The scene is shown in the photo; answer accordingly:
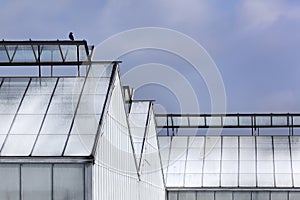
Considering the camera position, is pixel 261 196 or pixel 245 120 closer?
pixel 261 196

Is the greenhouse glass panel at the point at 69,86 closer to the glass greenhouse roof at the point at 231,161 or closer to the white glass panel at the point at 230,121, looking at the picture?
the glass greenhouse roof at the point at 231,161

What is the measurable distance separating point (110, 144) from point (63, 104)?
278cm

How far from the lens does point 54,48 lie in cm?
3691

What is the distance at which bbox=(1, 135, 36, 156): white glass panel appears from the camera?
27719mm

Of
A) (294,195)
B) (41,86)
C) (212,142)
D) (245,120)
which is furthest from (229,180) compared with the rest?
(41,86)

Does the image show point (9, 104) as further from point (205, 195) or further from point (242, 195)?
point (242, 195)

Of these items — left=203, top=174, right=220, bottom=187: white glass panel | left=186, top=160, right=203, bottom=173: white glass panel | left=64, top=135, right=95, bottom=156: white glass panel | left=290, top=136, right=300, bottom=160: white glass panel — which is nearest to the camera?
left=64, top=135, right=95, bottom=156: white glass panel

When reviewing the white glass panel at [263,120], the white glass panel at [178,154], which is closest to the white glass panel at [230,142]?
the white glass panel at [178,154]

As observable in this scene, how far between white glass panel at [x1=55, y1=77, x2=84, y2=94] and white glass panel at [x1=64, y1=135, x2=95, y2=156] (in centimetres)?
456

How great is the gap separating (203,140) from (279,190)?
8.82 metres

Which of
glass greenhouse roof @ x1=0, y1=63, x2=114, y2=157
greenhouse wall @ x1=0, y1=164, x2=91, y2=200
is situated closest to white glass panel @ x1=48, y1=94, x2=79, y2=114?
glass greenhouse roof @ x1=0, y1=63, x2=114, y2=157

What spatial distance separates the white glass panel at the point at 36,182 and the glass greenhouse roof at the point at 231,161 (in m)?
24.1

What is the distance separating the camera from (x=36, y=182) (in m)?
27.0

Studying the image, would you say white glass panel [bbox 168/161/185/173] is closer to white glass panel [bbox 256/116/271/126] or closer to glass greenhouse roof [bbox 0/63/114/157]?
white glass panel [bbox 256/116/271/126]
